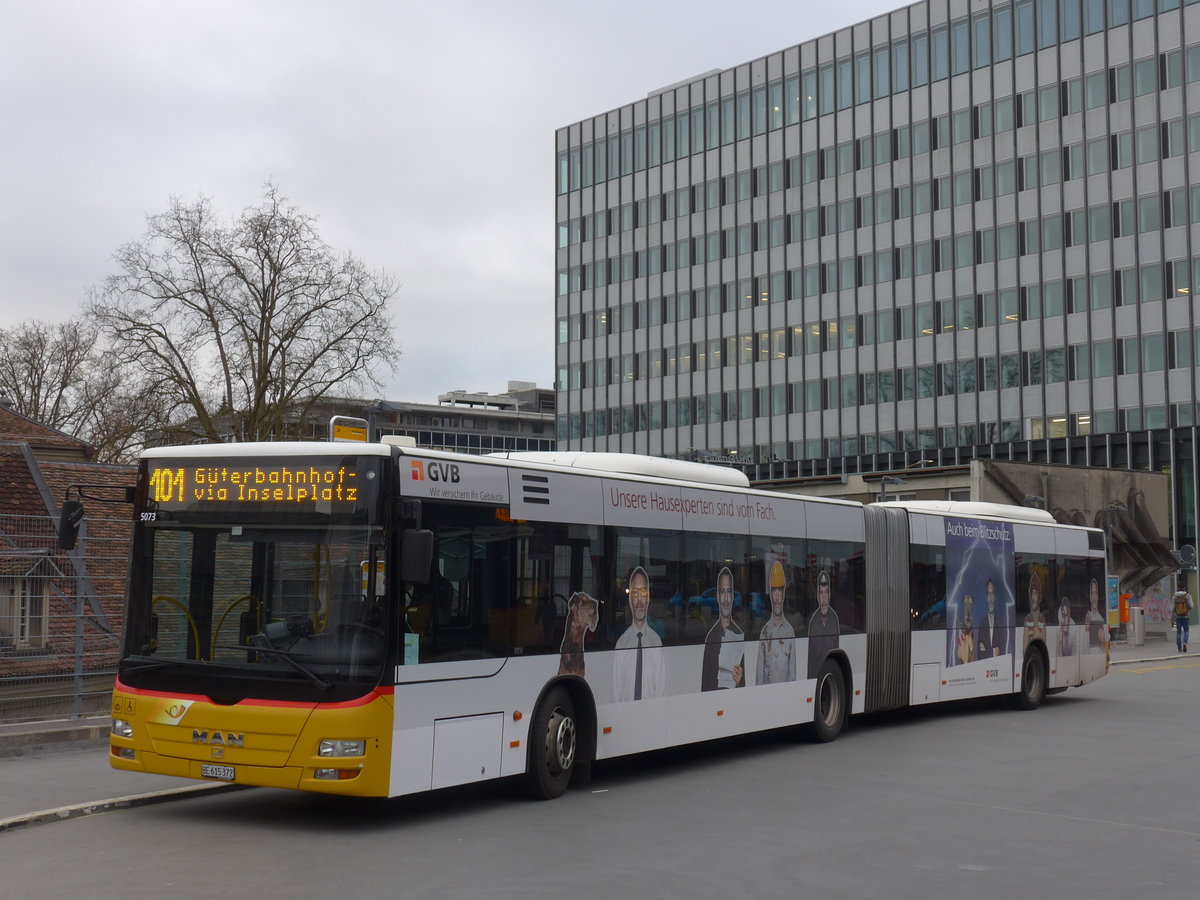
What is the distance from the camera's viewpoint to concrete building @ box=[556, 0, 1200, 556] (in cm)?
6088

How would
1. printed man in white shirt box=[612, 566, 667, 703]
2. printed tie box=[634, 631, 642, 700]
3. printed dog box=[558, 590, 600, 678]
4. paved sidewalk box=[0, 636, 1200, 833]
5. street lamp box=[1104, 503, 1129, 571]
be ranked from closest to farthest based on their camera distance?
paved sidewalk box=[0, 636, 1200, 833] < printed dog box=[558, 590, 600, 678] < printed man in white shirt box=[612, 566, 667, 703] < printed tie box=[634, 631, 642, 700] < street lamp box=[1104, 503, 1129, 571]

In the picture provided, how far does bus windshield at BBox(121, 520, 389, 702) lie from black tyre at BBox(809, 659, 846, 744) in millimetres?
7458

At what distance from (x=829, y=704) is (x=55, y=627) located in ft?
28.6

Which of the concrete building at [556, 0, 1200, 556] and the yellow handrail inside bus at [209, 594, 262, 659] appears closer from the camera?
the yellow handrail inside bus at [209, 594, 262, 659]

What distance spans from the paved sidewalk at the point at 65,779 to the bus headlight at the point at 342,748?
220 centimetres

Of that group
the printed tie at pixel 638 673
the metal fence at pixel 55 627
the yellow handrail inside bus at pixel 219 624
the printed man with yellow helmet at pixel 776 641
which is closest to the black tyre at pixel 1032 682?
the printed man with yellow helmet at pixel 776 641

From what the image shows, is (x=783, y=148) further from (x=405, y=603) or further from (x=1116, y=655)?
(x=405, y=603)

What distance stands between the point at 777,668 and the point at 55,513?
44.5ft

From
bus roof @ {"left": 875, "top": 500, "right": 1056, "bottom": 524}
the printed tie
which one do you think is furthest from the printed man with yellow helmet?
bus roof @ {"left": 875, "top": 500, "right": 1056, "bottom": 524}

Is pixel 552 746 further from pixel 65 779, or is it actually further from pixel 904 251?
pixel 904 251

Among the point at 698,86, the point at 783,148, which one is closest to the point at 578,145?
the point at 698,86

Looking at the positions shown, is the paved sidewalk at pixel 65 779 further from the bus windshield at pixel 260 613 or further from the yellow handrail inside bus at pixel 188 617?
the yellow handrail inside bus at pixel 188 617

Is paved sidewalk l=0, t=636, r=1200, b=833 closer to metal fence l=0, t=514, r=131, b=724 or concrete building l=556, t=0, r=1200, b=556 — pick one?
metal fence l=0, t=514, r=131, b=724

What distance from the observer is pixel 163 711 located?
1043 centimetres
